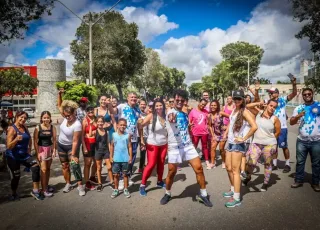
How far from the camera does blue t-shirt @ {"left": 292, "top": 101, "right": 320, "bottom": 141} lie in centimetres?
467

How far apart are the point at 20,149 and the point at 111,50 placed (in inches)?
1018

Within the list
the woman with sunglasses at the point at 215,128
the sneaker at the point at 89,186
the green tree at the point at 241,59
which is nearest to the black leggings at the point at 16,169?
the sneaker at the point at 89,186

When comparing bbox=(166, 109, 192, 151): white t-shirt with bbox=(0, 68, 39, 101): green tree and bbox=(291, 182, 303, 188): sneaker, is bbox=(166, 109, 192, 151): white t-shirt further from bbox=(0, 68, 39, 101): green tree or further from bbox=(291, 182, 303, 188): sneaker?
Result: bbox=(0, 68, 39, 101): green tree

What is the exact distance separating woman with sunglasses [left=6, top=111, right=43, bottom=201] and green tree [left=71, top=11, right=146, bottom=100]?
25.1 meters

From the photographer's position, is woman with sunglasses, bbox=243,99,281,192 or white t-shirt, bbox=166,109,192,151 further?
woman with sunglasses, bbox=243,99,281,192

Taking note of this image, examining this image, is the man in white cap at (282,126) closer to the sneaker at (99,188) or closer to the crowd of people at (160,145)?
the crowd of people at (160,145)

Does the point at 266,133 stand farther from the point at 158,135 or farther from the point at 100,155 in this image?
the point at 100,155

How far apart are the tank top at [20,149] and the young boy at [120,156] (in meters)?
1.59

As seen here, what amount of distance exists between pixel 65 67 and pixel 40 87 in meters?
5.87

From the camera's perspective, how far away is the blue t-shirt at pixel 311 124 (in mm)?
4668

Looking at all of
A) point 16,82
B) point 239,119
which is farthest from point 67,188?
point 16,82

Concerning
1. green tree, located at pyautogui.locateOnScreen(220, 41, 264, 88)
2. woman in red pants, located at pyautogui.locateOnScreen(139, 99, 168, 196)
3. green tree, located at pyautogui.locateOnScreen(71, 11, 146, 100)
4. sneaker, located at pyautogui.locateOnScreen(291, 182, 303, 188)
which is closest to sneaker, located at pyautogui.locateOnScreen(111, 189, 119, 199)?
woman in red pants, located at pyautogui.locateOnScreen(139, 99, 168, 196)

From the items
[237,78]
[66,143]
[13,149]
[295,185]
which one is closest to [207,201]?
[295,185]

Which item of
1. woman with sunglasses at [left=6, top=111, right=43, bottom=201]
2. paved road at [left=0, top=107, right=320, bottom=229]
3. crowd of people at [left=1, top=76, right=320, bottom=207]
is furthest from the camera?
woman with sunglasses at [left=6, top=111, right=43, bottom=201]
